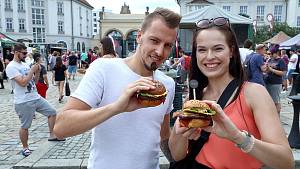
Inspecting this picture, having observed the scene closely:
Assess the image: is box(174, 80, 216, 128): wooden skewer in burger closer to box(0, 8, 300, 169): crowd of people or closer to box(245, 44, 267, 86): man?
box(0, 8, 300, 169): crowd of people

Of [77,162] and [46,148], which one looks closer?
[77,162]

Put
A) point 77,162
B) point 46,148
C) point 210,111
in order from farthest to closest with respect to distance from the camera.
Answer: point 46,148
point 77,162
point 210,111

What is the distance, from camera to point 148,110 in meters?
2.11

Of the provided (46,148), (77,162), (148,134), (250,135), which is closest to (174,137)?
(148,134)

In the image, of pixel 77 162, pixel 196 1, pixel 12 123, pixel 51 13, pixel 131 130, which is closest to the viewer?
pixel 131 130

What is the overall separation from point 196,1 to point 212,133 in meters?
43.9

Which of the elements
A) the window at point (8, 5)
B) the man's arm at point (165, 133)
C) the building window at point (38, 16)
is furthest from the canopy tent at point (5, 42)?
the building window at point (38, 16)

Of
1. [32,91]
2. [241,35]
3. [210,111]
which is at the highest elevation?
[241,35]

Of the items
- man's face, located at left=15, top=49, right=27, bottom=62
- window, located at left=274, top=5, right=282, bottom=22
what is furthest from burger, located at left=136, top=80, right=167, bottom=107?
window, located at left=274, top=5, right=282, bottom=22

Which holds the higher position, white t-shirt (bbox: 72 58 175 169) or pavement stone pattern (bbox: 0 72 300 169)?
white t-shirt (bbox: 72 58 175 169)

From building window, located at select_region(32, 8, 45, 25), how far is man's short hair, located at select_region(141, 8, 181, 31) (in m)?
68.9

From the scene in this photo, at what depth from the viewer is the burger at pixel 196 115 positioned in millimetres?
1712

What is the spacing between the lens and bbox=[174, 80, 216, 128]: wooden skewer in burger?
1.71 meters

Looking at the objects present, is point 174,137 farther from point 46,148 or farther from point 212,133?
point 46,148
